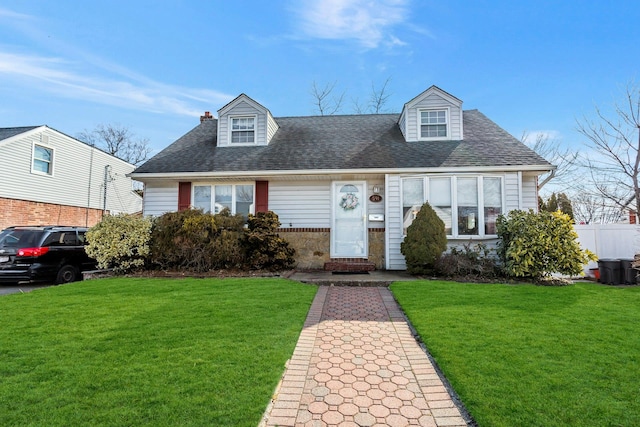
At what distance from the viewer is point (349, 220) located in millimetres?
9672

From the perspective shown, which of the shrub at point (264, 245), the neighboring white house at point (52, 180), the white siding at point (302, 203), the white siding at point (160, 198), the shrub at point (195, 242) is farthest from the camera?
the neighboring white house at point (52, 180)

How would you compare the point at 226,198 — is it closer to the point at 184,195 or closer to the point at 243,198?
the point at 243,198

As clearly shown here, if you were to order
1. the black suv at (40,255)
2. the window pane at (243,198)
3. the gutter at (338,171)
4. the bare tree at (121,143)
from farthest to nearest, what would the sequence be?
the bare tree at (121,143)
the window pane at (243,198)
the gutter at (338,171)
the black suv at (40,255)

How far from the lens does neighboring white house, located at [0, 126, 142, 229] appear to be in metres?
14.1

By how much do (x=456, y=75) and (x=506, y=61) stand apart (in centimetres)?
195

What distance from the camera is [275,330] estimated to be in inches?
158

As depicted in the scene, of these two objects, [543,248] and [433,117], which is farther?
[433,117]

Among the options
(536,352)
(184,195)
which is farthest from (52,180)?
(536,352)

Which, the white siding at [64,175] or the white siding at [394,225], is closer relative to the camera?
the white siding at [394,225]

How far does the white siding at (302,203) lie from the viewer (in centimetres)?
979

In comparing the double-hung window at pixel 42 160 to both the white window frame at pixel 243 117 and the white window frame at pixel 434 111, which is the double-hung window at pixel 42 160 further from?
the white window frame at pixel 434 111

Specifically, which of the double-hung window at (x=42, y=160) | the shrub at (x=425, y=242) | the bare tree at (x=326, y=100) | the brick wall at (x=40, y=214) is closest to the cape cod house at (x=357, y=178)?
the shrub at (x=425, y=242)

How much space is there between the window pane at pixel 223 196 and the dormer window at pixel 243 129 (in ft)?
7.14

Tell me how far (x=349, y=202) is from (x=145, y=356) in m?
7.29
